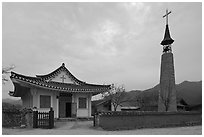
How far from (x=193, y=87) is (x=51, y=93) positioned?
12.9 metres

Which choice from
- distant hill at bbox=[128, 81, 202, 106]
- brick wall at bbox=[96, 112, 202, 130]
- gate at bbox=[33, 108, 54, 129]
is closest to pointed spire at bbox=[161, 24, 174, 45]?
distant hill at bbox=[128, 81, 202, 106]

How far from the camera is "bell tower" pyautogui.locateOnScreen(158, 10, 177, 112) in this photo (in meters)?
19.9

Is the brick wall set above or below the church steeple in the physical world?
below

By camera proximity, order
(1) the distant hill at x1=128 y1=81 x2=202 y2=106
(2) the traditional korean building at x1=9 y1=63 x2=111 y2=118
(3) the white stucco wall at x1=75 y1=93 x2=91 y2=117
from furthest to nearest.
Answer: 1. (1) the distant hill at x1=128 y1=81 x2=202 y2=106
2. (3) the white stucco wall at x1=75 y1=93 x2=91 y2=117
3. (2) the traditional korean building at x1=9 y1=63 x2=111 y2=118

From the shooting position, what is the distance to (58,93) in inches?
677

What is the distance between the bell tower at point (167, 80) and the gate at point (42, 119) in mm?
12007

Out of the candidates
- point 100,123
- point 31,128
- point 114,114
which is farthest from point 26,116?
point 114,114

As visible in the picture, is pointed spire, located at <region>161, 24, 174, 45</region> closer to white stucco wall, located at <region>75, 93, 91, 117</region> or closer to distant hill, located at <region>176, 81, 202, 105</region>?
distant hill, located at <region>176, 81, 202, 105</region>

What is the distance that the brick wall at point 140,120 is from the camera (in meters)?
12.0

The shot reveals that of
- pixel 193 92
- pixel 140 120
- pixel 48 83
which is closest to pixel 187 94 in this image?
pixel 193 92

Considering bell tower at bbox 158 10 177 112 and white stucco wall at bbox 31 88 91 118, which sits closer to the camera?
white stucco wall at bbox 31 88 91 118

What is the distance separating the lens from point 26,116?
12.1 meters

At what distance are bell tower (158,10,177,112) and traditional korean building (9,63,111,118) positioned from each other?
5.58 metres

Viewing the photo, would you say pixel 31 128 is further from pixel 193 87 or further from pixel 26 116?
pixel 193 87
